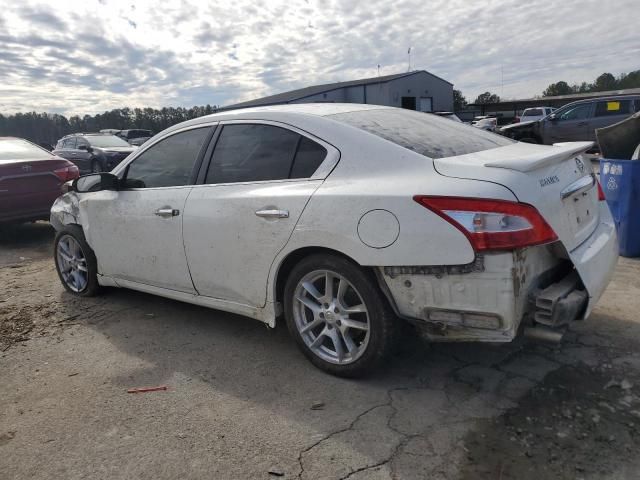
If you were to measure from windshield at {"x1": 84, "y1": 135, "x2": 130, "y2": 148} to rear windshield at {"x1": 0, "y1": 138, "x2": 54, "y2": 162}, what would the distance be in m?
7.93

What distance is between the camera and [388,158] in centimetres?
292

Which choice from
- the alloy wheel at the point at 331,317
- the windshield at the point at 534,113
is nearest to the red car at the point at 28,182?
the alloy wheel at the point at 331,317

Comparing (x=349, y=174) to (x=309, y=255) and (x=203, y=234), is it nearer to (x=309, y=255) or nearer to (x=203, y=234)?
(x=309, y=255)

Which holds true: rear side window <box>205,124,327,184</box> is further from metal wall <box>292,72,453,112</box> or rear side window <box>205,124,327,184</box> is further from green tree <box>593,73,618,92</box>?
green tree <box>593,73,618,92</box>

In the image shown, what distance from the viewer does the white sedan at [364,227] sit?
8.44ft

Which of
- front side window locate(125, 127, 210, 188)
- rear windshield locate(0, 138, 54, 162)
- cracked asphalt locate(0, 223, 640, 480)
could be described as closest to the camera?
cracked asphalt locate(0, 223, 640, 480)

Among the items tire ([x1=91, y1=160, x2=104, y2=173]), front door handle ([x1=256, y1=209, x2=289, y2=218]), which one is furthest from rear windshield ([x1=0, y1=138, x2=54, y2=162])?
tire ([x1=91, y1=160, x2=104, y2=173])

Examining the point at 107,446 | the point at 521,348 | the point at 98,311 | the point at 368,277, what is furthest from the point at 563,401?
the point at 98,311

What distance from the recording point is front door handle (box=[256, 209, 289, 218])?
10.2ft

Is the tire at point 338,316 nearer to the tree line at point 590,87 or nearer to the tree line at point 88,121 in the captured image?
the tree line at point 88,121

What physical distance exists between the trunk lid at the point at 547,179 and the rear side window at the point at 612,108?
15.2 metres

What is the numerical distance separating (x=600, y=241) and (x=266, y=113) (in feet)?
7.31

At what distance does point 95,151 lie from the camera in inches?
627

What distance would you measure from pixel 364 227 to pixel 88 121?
6275cm
